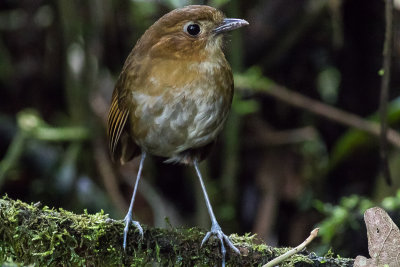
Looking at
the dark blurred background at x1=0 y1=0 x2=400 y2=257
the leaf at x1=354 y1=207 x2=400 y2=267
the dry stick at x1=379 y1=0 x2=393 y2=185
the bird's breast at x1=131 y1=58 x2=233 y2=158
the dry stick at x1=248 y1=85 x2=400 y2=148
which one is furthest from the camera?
the dark blurred background at x1=0 y1=0 x2=400 y2=257

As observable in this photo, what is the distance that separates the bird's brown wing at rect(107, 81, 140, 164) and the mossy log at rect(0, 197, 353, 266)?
0.69m

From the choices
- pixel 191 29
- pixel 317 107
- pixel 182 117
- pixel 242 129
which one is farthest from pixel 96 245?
pixel 242 129

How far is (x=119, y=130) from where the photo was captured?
277 cm

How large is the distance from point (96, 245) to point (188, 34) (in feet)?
3.13

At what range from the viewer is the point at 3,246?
203 cm

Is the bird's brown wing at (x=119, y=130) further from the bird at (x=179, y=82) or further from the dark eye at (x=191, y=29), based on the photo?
the dark eye at (x=191, y=29)

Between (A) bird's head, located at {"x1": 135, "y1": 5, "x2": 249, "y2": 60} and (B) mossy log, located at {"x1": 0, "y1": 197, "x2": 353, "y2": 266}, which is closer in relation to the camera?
(B) mossy log, located at {"x1": 0, "y1": 197, "x2": 353, "y2": 266}

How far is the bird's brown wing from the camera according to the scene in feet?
8.99

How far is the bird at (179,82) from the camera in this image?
254 centimetres

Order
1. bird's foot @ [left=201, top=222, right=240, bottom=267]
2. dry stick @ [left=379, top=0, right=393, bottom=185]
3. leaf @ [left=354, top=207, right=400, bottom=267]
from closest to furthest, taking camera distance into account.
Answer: leaf @ [left=354, top=207, right=400, bottom=267] < bird's foot @ [left=201, top=222, right=240, bottom=267] < dry stick @ [left=379, top=0, right=393, bottom=185]

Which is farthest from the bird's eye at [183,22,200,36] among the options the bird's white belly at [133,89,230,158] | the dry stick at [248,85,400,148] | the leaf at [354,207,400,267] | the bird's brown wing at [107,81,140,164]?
the dry stick at [248,85,400,148]

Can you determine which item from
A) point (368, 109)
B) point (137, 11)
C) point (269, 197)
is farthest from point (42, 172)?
point (368, 109)

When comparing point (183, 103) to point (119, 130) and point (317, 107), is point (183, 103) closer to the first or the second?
point (119, 130)

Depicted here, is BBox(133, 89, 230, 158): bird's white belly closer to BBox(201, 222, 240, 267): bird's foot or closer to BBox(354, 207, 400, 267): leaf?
BBox(201, 222, 240, 267): bird's foot
